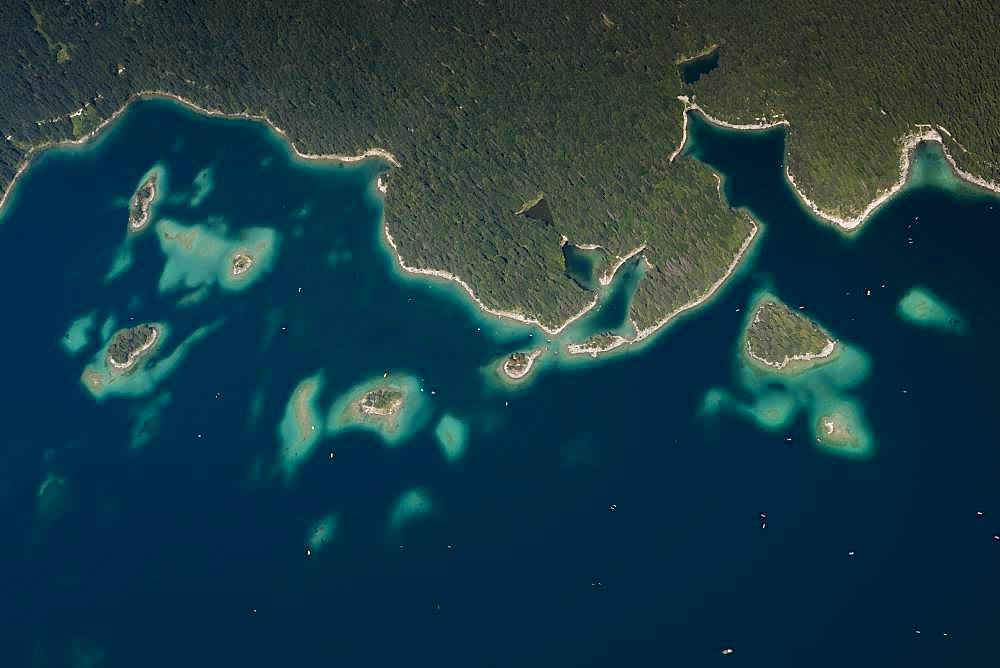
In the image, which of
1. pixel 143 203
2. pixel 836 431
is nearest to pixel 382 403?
pixel 836 431

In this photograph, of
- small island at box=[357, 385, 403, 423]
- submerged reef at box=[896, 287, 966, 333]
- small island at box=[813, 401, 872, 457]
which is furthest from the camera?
small island at box=[357, 385, 403, 423]

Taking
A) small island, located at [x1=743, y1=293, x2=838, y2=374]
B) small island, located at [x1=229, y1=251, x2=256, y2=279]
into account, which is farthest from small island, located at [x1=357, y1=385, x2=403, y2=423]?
small island, located at [x1=743, y1=293, x2=838, y2=374]

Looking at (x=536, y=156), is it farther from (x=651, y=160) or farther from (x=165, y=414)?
(x=165, y=414)

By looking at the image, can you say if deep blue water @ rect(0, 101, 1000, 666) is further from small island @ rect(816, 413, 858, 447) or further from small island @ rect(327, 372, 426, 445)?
small island @ rect(816, 413, 858, 447)

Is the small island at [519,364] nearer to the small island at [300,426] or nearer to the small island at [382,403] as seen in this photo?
the small island at [382,403]

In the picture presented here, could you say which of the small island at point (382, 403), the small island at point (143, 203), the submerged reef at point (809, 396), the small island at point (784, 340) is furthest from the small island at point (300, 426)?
the small island at point (784, 340)
